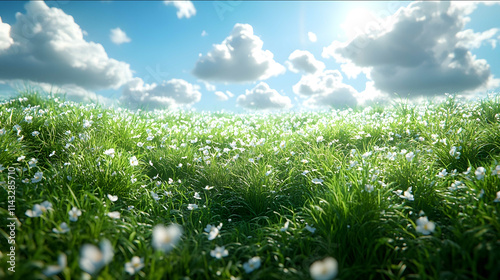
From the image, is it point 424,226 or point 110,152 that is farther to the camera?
point 110,152

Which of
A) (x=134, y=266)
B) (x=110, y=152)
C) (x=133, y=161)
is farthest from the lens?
(x=133, y=161)

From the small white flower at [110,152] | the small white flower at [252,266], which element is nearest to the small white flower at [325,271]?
the small white flower at [252,266]

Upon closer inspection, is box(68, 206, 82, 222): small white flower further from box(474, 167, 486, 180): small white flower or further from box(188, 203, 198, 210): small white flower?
box(474, 167, 486, 180): small white flower

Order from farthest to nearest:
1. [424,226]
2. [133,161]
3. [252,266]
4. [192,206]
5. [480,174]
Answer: [133,161], [192,206], [480,174], [424,226], [252,266]

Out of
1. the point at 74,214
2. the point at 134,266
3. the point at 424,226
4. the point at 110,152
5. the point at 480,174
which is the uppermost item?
the point at 480,174

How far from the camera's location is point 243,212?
3941 millimetres

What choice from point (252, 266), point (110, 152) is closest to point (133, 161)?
point (110, 152)

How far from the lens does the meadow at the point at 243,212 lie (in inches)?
88.0

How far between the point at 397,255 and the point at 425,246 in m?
0.26

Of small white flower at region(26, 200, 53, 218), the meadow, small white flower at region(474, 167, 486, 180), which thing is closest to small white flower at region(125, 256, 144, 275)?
the meadow

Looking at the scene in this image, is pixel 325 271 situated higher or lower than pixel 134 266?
higher

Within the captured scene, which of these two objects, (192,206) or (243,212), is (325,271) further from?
(243,212)

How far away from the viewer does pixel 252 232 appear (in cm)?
321

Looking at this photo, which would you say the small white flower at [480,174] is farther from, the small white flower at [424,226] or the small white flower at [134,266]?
the small white flower at [134,266]
